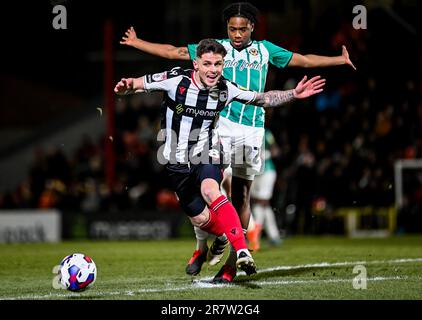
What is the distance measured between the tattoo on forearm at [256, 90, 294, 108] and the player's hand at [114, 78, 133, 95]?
1044 millimetres

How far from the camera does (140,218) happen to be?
16.4 meters

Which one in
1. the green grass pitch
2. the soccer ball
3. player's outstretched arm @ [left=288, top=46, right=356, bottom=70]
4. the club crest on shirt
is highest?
the club crest on shirt

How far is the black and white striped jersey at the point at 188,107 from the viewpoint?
6.87 m

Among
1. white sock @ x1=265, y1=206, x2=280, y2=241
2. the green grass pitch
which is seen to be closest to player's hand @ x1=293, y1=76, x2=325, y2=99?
the green grass pitch

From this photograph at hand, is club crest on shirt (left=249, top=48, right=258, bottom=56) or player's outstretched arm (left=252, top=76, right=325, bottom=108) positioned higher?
club crest on shirt (left=249, top=48, right=258, bottom=56)

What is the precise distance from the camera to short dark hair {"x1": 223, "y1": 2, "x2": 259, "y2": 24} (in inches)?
287

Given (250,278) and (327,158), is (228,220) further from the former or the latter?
(327,158)

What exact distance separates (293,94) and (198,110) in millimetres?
782

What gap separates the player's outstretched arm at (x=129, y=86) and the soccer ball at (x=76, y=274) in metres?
1.37

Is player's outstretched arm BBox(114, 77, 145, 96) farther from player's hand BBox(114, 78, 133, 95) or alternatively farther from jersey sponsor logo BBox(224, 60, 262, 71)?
jersey sponsor logo BBox(224, 60, 262, 71)

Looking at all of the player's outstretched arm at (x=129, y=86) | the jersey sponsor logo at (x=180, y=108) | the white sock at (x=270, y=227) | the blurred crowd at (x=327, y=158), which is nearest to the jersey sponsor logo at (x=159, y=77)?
the player's outstretched arm at (x=129, y=86)

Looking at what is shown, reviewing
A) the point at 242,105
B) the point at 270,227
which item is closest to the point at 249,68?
the point at 242,105

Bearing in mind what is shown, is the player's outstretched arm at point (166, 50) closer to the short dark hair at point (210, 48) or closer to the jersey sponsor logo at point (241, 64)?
the jersey sponsor logo at point (241, 64)

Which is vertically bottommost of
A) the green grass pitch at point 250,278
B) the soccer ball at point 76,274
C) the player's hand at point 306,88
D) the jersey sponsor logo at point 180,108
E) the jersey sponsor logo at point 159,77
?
the green grass pitch at point 250,278
